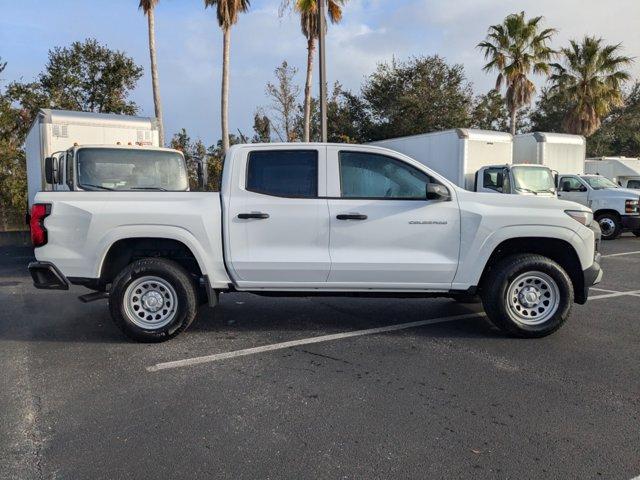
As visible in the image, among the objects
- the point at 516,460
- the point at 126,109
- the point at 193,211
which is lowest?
the point at 516,460

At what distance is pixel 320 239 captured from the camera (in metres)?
5.56

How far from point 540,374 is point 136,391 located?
10.6ft

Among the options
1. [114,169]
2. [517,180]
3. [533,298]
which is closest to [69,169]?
[114,169]

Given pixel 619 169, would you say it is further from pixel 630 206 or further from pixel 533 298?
pixel 533 298

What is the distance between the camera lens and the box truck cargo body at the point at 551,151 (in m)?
17.3

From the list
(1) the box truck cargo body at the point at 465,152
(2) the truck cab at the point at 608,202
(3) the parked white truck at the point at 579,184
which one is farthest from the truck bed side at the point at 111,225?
(2) the truck cab at the point at 608,202

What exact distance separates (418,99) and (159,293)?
2606 centimetres

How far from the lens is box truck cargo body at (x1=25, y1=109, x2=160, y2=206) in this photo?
35.6ft

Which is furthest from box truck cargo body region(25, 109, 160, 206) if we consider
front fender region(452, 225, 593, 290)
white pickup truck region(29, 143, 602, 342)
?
front fender region(452, 225, 593, 290)

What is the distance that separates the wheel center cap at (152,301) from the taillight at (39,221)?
3.61ft

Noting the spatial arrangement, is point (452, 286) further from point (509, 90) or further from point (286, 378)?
point (509, 90)

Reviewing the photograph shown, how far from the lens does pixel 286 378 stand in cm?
465

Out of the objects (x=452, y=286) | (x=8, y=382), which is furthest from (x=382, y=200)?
(x=8, y=382)

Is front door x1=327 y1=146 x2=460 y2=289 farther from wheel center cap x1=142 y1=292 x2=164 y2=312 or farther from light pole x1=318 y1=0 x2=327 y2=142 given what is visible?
light pole x1=318 y1=0 x2=327 y2=142
